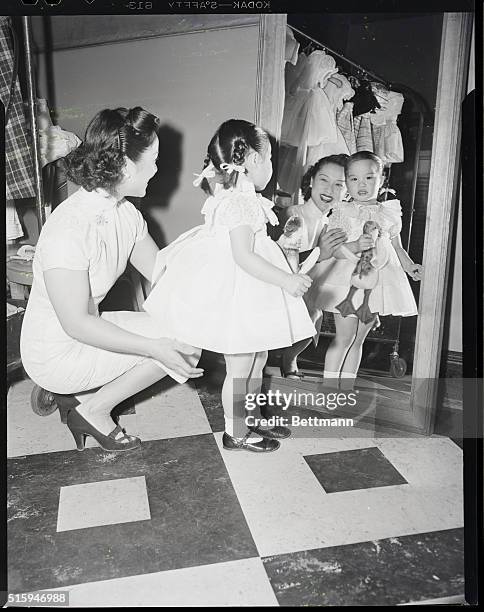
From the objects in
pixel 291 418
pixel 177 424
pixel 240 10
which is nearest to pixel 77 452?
pixel 177 424

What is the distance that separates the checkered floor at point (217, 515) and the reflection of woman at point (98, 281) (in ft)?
0.18

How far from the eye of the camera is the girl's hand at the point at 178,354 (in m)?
0.83

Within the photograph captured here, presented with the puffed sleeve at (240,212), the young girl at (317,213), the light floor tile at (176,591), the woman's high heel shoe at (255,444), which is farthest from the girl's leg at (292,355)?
the light floor tile at (176,591)

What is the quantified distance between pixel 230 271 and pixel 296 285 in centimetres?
11

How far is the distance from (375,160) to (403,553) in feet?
2.00

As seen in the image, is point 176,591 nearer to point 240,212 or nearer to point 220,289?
point 220,289

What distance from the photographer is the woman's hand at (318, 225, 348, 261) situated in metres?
0.88

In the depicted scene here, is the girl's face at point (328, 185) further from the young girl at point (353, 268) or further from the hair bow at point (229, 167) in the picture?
the hair bow at point (229, 167)

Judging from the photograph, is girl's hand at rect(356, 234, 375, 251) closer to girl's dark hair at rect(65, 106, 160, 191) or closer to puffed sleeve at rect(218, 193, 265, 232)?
puffed sleeve at rect(218, 193, 265, 232)

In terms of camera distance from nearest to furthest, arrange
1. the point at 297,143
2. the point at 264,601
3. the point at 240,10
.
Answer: the point at 264,601 < the point at 240,10 < the point at 297,143

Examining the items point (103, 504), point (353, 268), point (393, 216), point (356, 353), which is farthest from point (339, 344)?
point (103, 504)

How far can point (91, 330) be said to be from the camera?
2.73 ft

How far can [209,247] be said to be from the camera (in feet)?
2.71

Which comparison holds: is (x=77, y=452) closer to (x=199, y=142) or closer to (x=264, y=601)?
(x=264, y=601)
